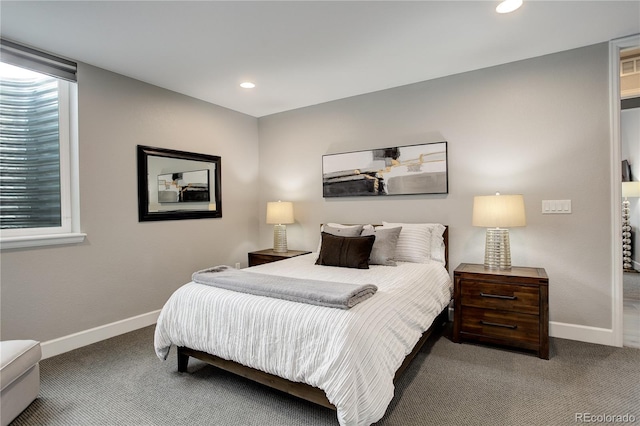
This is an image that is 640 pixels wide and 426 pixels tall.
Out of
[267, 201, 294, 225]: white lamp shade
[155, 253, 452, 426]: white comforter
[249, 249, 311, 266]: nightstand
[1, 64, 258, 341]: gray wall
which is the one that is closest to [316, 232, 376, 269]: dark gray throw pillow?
[155, 253, 452, 426]: white comforter

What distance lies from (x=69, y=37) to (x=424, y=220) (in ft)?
11.5

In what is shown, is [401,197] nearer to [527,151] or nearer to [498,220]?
[498,220]

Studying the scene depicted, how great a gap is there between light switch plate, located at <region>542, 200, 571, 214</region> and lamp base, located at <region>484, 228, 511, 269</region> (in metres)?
0.40

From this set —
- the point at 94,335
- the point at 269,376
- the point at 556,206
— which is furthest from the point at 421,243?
the point at 94,335

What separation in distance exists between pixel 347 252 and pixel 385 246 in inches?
15.3

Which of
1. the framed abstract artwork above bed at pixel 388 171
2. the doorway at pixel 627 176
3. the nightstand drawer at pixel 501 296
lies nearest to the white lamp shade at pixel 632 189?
the doorway at pixel 627 176

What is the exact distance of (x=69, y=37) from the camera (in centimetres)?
248

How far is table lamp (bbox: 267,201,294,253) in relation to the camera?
416cm

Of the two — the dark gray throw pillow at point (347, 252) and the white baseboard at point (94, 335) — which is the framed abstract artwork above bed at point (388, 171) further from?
the white baseboard at point (94, 335)

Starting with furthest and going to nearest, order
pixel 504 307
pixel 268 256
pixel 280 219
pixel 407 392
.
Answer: pixel 280 219, pixel 268 256, pixel 504 307, pixel 407 392

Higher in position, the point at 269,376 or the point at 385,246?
the point at 385,246

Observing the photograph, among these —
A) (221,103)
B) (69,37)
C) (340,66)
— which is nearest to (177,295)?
(69,37)

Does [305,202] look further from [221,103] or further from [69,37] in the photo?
[69,37]

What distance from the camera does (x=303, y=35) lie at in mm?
2518
